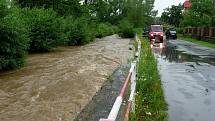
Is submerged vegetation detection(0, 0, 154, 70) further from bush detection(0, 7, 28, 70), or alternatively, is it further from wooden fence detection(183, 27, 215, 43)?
wooden fence detection(183, 27, 215, 43)

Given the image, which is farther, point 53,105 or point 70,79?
point 70,79

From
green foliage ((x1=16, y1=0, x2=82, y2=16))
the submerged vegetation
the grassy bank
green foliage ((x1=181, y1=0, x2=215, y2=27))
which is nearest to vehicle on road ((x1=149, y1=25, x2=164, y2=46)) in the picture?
the submerged vegetation

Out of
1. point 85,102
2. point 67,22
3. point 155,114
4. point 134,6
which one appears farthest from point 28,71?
point 134,6

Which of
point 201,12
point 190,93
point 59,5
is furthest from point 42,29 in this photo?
point 201,12

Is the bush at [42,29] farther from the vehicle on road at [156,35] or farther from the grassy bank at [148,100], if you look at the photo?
the vehicle on road at [156,35]

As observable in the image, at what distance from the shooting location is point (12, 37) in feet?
55.2

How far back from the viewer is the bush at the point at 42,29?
25.8 meters

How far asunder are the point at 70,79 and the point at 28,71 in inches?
116

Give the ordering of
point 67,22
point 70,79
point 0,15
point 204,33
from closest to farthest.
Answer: point 70,79
point 0,15
point 67,22
point 204,33

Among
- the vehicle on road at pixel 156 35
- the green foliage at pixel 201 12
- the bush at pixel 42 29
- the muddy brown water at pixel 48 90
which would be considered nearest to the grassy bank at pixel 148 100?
the muddy brown water at pixel 48 90

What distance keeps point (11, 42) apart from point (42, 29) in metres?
9.23

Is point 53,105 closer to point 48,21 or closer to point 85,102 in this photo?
point 85,102

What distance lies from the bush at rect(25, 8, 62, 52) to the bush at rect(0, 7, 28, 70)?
313 inches

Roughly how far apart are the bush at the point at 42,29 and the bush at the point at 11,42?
26.1ft
